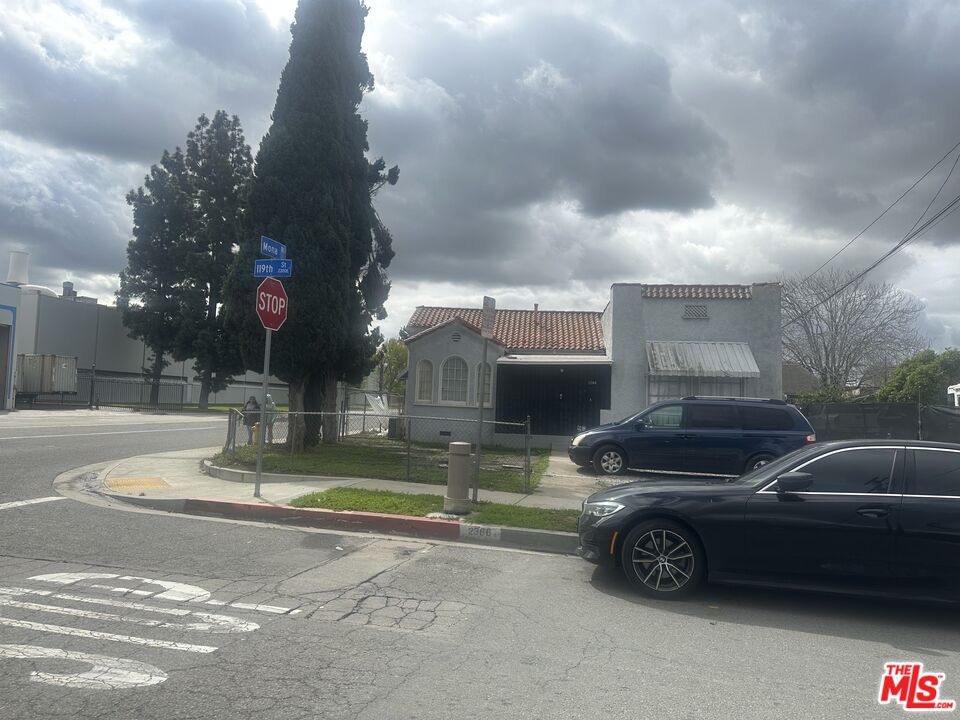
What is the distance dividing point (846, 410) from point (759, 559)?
44.5ft

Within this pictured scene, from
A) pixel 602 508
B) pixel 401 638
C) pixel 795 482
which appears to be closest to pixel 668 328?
pixel 602 508

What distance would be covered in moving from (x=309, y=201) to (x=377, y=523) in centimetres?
916

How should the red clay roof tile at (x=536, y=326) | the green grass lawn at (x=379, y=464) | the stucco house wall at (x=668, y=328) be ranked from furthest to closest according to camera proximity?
the red clay roof tile at (x=536, y=326) → the stucco house wall at (x=668, y=328) → the green grass lawn at (x=379, y=464)

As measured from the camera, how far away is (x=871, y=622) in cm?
609

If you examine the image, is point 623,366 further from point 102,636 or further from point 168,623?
point 102,636

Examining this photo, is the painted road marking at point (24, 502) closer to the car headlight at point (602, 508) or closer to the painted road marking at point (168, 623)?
the painted road marking at point (168, 623)

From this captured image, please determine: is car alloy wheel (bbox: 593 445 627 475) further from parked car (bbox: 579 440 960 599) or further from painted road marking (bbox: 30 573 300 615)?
painted road marking (bbox: 30 573 300 615)

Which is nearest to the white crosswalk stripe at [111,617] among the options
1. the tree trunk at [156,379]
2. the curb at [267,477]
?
the curb at [267,477]

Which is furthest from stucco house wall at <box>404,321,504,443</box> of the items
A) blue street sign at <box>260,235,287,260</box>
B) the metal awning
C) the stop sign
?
blue street sign at <box>260,235,287,260</box>

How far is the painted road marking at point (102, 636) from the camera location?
4875 mm

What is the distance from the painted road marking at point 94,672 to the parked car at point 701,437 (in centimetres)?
1170

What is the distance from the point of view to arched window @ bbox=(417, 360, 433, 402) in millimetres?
22734

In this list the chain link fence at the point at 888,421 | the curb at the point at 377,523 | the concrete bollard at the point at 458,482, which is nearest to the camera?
the curb at the point at 377,523

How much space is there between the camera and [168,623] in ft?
17.5
